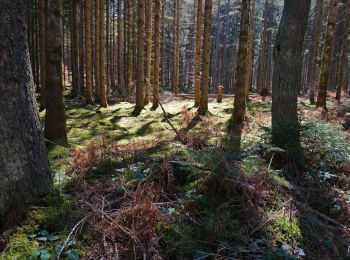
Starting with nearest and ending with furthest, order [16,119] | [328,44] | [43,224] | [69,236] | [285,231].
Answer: [69,236], [16,119], [43,224], [285,231], [328,44]

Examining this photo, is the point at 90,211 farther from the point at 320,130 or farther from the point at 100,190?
the point at 320,130

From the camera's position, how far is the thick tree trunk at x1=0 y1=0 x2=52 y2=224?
3021mm

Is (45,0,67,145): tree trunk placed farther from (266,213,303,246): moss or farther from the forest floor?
(266,213,303,246): moss

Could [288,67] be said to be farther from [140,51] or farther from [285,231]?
[140,51]

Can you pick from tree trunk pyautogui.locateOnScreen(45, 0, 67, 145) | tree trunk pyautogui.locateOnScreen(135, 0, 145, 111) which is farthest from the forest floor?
tree trunk pyautogui.locateOnScreen(135, 0, 145, 111)

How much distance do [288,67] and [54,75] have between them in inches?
206

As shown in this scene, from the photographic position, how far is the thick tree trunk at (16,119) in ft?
9.91

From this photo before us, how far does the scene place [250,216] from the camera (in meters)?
3.72

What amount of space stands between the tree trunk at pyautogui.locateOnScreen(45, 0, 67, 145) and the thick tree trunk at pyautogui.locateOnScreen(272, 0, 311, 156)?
193 inches

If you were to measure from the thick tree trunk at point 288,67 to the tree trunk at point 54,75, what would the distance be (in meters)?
4.89

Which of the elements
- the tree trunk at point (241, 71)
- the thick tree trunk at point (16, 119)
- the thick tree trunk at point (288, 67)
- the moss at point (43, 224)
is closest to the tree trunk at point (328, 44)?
the tree trunk at point (241, 71)

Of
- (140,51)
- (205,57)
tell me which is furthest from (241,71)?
(140,51)

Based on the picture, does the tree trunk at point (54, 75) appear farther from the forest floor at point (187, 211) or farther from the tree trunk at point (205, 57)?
the tree trunk at point (205, 57)

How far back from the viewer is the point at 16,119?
3150 millimetres
